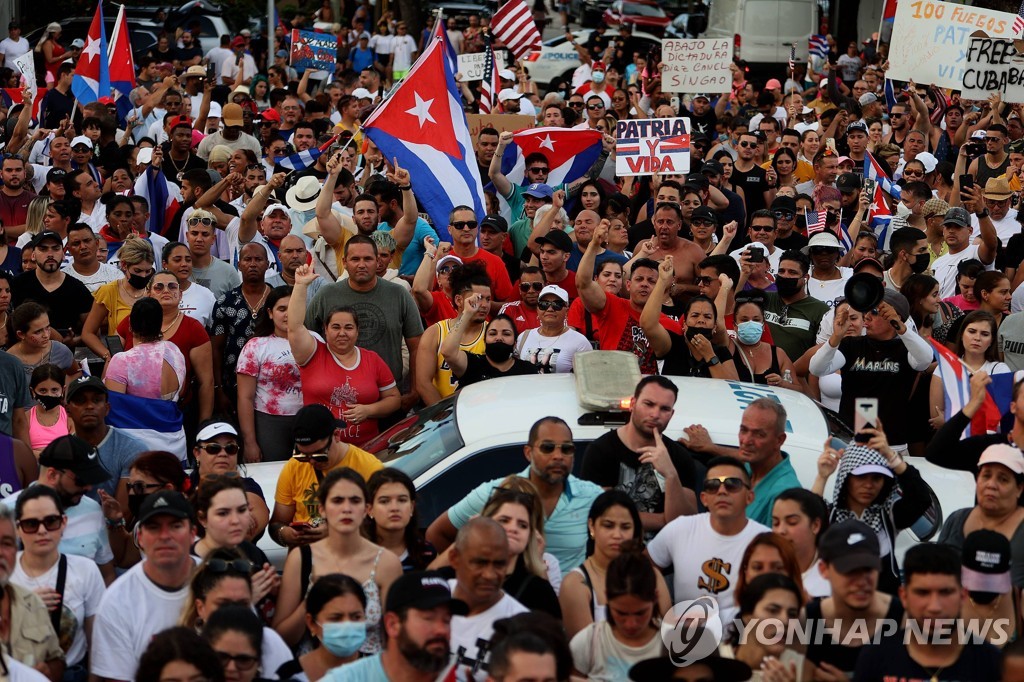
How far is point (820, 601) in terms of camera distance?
570 centimetres

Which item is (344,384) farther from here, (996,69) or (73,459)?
(996,69)

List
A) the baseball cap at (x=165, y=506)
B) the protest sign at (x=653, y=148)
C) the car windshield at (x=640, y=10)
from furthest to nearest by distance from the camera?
the car windshield at (x=640, y=10)
the protest sign at (x=653, y=148)
the baseball cap at (x=165, y=506)

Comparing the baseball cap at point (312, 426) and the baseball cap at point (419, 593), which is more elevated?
the baseball cap at point (419, 593)

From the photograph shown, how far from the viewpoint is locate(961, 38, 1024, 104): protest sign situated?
15289mm

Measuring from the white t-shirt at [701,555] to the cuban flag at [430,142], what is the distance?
5641 millimetres

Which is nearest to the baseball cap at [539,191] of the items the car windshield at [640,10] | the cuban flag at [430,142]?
the cuban flag at [430,142]

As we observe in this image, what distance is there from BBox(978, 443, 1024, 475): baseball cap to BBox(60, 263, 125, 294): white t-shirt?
6.13 meters

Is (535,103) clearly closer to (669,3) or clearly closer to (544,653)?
(669,3)

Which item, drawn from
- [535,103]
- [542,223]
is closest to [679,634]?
[542,223]

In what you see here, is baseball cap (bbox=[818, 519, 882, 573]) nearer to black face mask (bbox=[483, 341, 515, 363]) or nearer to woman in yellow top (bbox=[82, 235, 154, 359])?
black face mask (bbox=[483, 341, 515, 363])

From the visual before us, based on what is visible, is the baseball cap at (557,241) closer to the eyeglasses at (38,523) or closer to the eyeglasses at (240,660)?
the eyeglasses at (38,523)

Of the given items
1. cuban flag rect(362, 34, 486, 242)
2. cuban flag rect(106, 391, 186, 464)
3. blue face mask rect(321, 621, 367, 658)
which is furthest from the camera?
cuban flag rect(362, 34, 486, 242)

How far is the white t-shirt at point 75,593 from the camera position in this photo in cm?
592

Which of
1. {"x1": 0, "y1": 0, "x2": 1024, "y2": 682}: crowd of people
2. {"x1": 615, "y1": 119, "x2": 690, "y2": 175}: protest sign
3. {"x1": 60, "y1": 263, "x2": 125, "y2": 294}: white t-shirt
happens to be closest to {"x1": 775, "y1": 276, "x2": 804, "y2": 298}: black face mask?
{"x1": 0, "y1": 0, "x2": 1024, "y2": 682}: crowd of people
